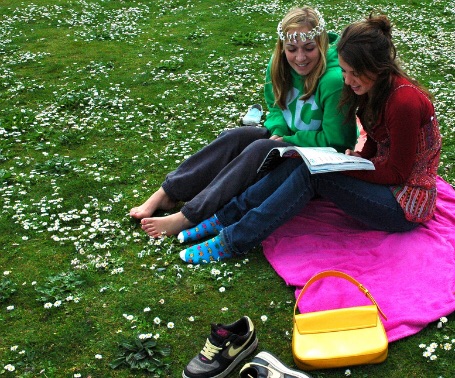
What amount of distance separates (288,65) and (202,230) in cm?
180

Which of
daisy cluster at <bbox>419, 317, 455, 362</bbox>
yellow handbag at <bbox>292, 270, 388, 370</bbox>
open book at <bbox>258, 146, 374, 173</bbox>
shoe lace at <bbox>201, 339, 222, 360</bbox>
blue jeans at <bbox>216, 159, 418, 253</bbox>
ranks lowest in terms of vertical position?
shoe lace at <bbox>201, 339, 222, 360</bbox>

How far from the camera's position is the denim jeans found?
5246mm

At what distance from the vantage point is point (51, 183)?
642 centimetres

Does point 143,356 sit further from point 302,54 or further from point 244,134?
point 302,54

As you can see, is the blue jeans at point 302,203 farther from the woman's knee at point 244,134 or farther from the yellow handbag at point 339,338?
the yellow handbag at point 339,338

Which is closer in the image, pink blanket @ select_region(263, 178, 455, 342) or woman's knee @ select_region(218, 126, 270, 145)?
pink blanket @ select_region(263, 178, 455, 342)

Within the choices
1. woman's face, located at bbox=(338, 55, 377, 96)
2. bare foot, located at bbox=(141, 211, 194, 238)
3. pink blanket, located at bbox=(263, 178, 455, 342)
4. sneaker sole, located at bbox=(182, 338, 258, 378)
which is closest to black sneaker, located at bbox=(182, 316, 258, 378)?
sneaker sole, located at bbox=(182, 338, 258, 378)

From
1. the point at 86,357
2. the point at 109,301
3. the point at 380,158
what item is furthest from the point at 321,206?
the point at 86,357

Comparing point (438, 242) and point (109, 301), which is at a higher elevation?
point (438, 242)

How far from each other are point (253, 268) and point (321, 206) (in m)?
1.05

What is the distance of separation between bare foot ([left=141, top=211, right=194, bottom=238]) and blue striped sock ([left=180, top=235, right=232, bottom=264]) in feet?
1.46

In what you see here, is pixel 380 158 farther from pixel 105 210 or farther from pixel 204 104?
pixel 204 104

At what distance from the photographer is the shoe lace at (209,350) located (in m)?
3.77

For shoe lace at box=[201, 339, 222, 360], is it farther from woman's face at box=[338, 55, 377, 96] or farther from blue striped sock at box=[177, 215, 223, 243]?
woman's face at box=[338, 55, 377, 96]
